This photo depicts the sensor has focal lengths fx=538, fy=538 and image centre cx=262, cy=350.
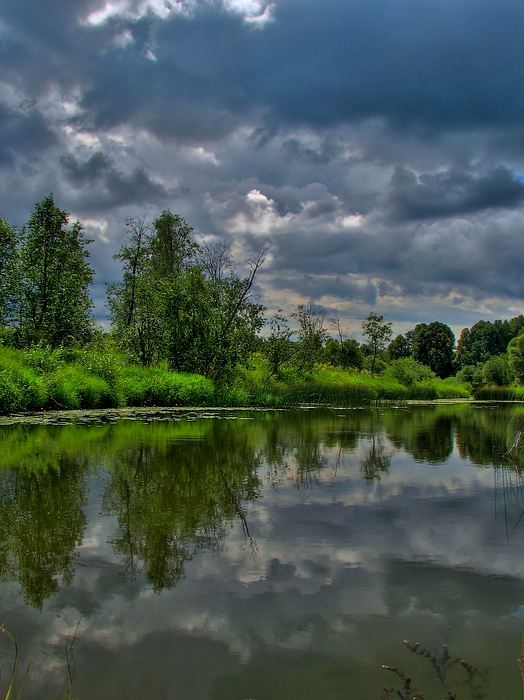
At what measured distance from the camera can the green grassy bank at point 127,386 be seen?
55.1ft

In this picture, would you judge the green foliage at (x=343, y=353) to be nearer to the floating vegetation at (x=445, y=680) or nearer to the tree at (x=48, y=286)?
the tree at (x=48, y=286)

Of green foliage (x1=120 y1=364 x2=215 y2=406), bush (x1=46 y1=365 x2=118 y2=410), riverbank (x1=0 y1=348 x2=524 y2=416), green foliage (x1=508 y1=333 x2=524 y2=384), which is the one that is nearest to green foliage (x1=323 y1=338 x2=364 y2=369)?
riverbank (x1=0 y1=348 x2=524 y2=416)

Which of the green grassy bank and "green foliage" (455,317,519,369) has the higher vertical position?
"green foliage" (455,317,519,369)

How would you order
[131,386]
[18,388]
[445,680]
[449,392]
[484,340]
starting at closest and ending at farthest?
[445,680]
[18,388]
[131,386]
[449,392]
[484,340]

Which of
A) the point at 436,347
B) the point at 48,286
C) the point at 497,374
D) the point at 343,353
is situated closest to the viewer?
the point at 48,286

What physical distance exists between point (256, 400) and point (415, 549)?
21807 millimetres

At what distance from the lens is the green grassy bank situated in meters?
16.8

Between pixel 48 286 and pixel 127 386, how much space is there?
25.0 ft

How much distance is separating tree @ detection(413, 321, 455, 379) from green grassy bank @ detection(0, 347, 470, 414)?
54.0 meters

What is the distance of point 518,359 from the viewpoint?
5888cm

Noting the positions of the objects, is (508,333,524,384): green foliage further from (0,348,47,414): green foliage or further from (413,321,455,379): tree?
A: (0,348,47,414): green foliage

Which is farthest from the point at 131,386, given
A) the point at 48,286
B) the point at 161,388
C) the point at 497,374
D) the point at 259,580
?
the point at 497,374

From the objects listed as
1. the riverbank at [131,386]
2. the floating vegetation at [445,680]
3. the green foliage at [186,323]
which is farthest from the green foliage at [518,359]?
the floating vegetation at [445,680]

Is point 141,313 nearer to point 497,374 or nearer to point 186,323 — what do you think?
point 186,323
